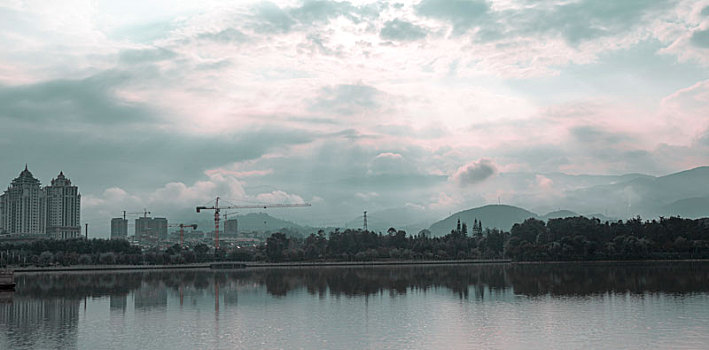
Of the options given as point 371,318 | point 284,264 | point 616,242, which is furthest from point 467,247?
point 371,318

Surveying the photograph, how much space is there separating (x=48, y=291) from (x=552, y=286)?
60.8 m

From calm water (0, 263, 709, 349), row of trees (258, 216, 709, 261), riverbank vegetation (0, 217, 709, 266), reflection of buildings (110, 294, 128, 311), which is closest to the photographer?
calm water (0, 263, 709, 349)

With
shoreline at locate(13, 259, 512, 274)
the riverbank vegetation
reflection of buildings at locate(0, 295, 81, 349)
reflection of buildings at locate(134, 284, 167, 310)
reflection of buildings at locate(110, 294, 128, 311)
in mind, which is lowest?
shoreline at locate(13, 259, 512, 274)

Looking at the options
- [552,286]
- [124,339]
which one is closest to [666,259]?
[552,286]

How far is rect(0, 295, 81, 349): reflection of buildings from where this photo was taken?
129ft

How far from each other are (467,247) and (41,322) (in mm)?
152685

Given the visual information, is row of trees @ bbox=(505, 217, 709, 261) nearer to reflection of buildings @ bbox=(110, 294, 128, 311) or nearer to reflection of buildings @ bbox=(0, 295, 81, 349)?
reflection of buildings @ bbox=(110, 294, 128, 311)

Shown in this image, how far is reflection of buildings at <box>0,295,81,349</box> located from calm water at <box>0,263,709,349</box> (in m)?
0.08

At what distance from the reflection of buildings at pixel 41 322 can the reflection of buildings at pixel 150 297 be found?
5.77m

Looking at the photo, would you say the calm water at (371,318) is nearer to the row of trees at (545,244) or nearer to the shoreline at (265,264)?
the row of trees at (545,244)

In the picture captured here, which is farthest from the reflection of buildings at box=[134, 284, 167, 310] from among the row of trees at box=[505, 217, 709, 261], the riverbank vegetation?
the row of trees at box=[505, 217, 709, 261]

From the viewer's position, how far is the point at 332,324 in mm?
46250

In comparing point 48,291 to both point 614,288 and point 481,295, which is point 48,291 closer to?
point 481,295

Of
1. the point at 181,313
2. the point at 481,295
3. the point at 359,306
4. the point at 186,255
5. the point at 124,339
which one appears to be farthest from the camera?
the point at 186,255
